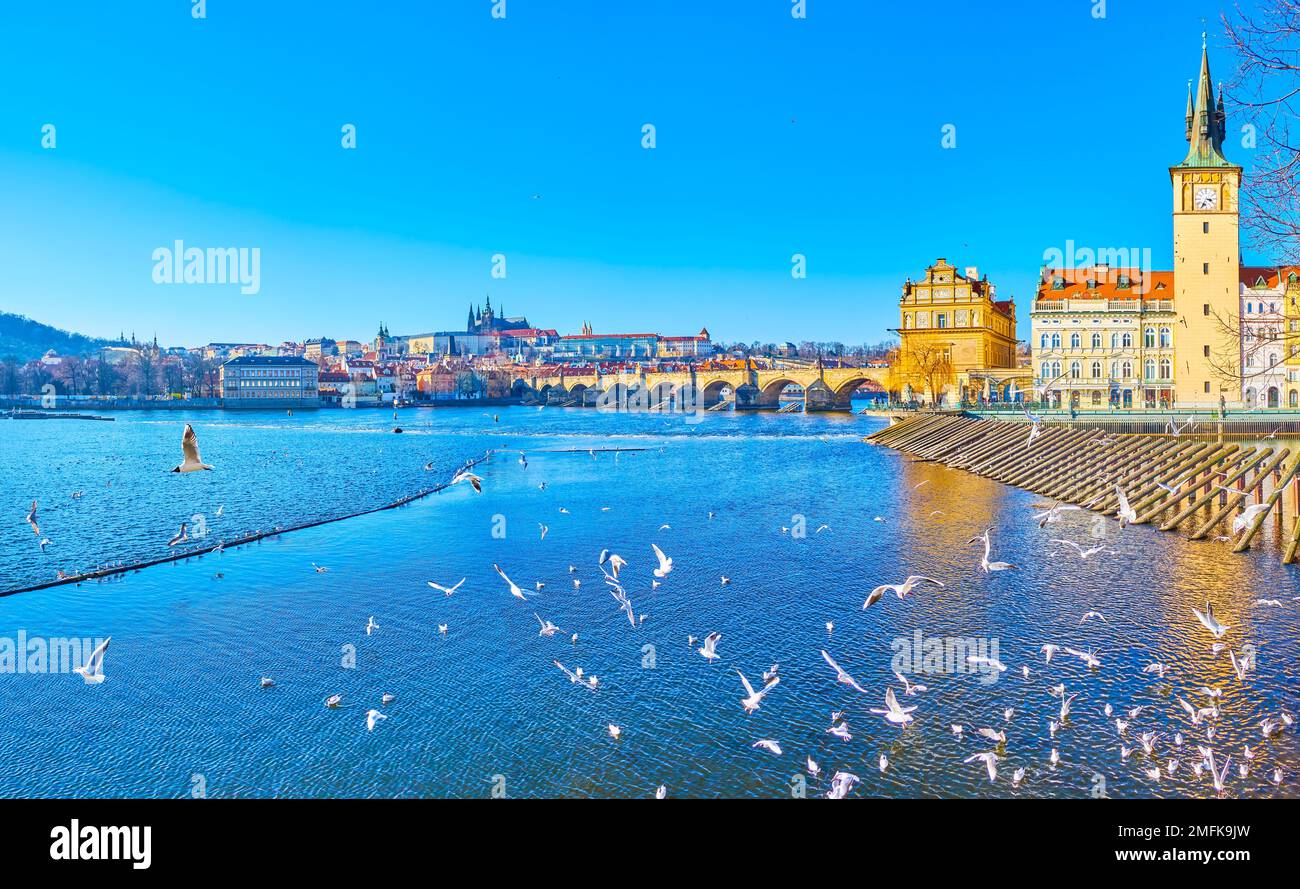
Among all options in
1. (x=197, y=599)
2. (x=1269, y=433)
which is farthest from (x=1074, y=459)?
(x=197, y=599)

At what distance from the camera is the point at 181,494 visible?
113 ft

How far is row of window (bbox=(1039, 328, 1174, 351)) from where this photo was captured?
61.3m

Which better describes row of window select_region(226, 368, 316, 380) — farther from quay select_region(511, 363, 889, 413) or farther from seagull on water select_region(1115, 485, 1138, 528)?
seagull on water select_region(1115, 485, 1138, 528)

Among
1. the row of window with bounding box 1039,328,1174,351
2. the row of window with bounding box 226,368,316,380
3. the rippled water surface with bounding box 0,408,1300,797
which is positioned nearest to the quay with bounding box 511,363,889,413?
the row of window with bounding box 1039,328,1174,351

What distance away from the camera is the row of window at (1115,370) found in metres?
61.5

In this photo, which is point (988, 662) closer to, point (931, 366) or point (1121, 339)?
point (1121, 339)

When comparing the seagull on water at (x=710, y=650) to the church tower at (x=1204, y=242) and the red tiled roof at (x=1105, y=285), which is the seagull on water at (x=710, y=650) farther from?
the red tiled roof at (x=1105, y=285)

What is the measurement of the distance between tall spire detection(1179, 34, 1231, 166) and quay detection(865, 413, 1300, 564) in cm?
2182

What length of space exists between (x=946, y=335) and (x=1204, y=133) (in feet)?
82.1

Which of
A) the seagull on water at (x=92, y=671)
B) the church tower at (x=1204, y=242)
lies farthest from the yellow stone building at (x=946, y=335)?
the seagull on water at (x=92, y=671)

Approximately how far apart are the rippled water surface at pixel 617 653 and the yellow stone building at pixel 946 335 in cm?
4923

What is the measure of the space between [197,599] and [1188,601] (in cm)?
1813

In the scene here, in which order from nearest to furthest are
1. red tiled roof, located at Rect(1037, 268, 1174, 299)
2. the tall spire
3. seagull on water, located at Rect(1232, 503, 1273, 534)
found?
seagull on water, located at Rect(1232, 503, 1273, 534) < the tall spire < red tiled roof, located at Rect(1037, 268, 1174, 299)
